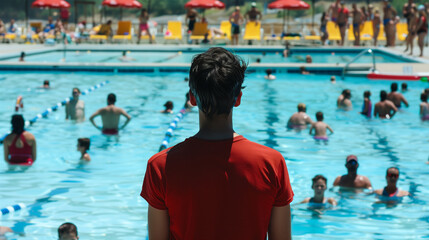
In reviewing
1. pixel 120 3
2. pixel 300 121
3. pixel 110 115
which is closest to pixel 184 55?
pixel 120 3

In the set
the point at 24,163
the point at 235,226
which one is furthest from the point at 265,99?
the point at 235,226

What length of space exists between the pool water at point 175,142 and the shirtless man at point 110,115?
18cm

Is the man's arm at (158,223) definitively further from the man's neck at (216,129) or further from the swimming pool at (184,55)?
the swimming pool at (184,55)

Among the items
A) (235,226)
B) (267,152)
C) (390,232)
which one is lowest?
(390,232)

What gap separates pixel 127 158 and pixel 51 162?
44.4 inches

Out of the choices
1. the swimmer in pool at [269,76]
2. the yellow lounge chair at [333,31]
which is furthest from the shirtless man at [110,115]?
the yellow lounge chair at [333,31]

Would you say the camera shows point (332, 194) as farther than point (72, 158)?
No

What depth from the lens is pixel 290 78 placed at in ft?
59.1

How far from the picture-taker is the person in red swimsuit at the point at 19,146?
7828 mm

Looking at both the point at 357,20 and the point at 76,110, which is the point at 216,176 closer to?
the point at 76,110

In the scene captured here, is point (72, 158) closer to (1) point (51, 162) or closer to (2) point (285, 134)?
(1) point (51, 162)

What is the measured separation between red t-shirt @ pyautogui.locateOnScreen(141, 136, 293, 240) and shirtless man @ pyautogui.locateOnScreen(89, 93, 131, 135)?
8.33 m

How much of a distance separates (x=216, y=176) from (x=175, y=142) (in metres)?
8.38

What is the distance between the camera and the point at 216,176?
1.83 metres
